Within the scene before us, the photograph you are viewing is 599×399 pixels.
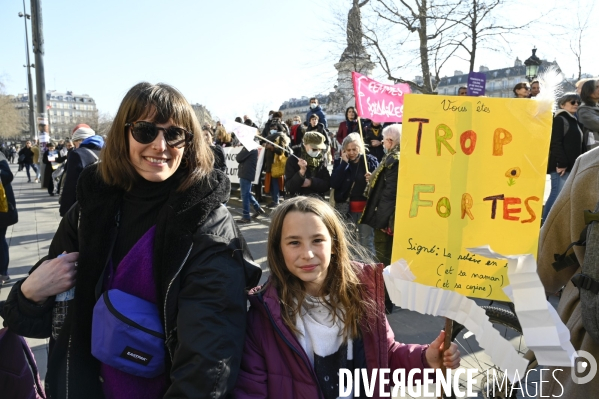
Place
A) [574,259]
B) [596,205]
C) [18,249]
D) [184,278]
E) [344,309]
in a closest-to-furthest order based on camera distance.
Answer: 1. [184,278]
2. [596,205]
3. [574,259]
4. [344,309]
5. [18,249]

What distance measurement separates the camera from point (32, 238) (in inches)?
315

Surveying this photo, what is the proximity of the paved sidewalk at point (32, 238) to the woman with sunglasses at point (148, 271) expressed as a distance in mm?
2217

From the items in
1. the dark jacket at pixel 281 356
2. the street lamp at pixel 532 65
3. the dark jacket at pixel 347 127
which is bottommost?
the dark jacket at pixel 281 356

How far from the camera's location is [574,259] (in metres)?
1.75

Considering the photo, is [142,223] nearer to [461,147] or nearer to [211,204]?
[211,204]

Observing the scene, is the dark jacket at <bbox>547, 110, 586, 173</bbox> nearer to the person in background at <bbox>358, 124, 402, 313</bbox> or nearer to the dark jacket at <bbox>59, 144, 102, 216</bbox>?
the person in background at <bbox>358, 124, 402, 313</bbox>

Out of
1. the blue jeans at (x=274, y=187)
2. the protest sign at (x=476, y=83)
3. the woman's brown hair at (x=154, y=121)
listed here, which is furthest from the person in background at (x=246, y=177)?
the woman's brown hair at (x=154, y=121)

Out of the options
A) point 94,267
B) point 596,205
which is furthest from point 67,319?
point 596,205

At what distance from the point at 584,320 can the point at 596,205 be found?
15.5 inches

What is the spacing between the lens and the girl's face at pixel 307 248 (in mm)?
1876

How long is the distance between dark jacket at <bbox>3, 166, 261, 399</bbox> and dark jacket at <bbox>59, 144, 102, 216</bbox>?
307cm

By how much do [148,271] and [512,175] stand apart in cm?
142

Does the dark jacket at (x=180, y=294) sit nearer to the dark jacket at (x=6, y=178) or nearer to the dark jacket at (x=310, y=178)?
the dark jacket at (x=6, y=178)

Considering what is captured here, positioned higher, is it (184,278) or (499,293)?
(184,278)
